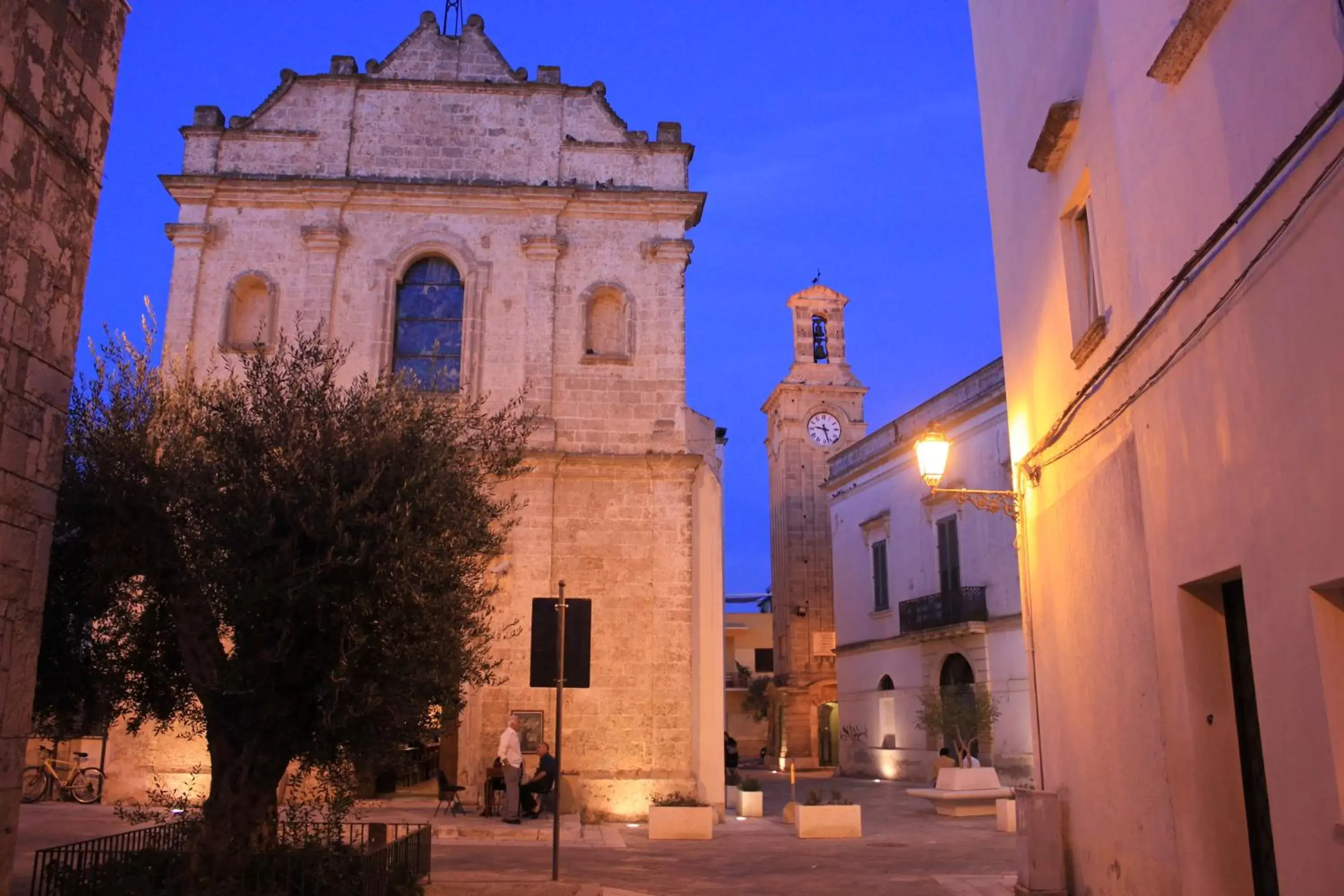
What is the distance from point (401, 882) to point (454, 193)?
11885 millimetres

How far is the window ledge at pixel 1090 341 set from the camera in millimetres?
7281

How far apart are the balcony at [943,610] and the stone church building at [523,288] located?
24.5 ft

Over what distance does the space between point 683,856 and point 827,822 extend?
255 centimetres

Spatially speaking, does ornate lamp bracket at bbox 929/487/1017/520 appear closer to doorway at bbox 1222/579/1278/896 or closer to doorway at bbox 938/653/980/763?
doorway at bbox 1222/579/1278/896

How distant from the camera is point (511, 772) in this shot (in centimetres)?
1353

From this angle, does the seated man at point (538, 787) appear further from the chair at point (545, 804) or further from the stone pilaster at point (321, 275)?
the stone pilaster at point (321, 275)

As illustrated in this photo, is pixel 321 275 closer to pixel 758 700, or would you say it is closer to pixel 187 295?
pixel 187 295

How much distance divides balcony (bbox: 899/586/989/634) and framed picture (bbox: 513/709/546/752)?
420 inches

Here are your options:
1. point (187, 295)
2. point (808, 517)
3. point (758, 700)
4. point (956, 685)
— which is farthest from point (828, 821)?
point (758, 700)

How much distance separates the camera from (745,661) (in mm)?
45562

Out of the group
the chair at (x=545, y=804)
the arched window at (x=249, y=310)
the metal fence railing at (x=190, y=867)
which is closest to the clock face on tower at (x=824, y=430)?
the arched window at (x=249, y=310)

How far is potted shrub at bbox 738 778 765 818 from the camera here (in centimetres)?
1600

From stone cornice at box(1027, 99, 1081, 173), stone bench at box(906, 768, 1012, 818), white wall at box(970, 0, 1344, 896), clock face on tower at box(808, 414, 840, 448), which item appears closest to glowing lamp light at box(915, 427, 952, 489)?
white wall at box(970, 0, 1344, 896)

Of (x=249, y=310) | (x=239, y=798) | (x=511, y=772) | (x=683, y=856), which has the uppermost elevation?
(x=249, y=310)
